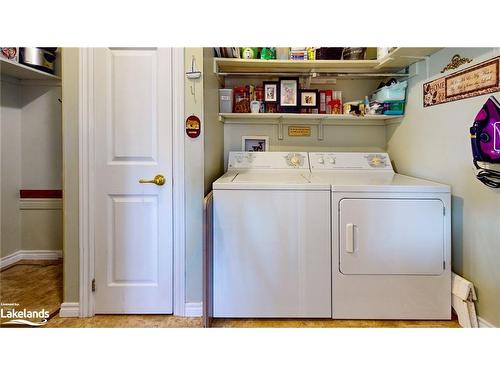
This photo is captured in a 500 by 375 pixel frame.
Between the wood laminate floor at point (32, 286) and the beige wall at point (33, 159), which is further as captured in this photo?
the beige wall at point (33, 159)

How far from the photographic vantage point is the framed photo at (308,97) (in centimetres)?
265

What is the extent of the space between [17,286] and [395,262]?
274 cm

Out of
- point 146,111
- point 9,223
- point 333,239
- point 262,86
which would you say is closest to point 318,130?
point 262,86

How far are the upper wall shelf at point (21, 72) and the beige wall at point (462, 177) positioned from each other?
3165 millimetres

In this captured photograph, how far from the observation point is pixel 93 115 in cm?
197

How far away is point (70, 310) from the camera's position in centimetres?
200

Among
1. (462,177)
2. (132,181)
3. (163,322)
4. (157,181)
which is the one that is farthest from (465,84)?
(163,322)

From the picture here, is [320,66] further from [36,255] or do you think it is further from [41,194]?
[36,255]

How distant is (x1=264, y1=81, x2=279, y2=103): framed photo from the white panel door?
96 centimetres

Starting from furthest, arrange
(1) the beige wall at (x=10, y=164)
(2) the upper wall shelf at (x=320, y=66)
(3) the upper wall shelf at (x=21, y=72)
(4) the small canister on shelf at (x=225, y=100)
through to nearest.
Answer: (1) the beige wall at (x=10, y=164)
(4) the small canister on shelf at (x=225, y=100)
(3) the upper wall shelf at (x=21, y=72)
(2) the upper wall shelf at (x=320, y=66)

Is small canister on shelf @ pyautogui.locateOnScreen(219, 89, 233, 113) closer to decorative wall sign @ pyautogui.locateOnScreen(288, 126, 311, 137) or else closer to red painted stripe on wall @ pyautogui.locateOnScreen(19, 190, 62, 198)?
decorative wall sign @ pyautogui.locateOnScreen(288, 126, 311, 137)

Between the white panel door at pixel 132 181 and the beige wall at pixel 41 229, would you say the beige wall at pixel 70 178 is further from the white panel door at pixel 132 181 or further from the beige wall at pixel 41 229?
the beige wall at pixel 41 229

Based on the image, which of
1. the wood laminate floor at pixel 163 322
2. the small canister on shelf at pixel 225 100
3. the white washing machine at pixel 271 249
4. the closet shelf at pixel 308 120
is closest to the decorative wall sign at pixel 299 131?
the closet shelf at pixel 308 120
